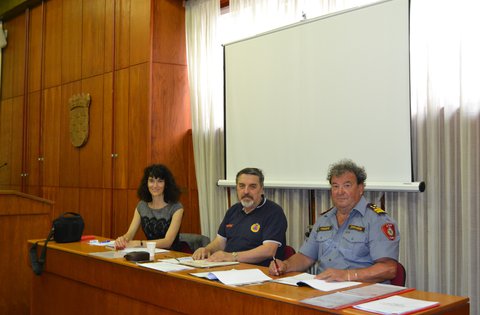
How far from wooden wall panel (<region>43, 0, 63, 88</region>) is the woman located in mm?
3767

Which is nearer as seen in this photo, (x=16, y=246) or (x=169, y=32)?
(x=16, y=246)

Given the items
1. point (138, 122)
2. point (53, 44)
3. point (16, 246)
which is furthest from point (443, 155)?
point (53, 44)

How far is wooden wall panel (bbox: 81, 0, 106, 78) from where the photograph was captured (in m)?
6.41

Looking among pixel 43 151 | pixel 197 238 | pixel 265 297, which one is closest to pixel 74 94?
pixel 43 151

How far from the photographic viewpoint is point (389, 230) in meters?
2.75

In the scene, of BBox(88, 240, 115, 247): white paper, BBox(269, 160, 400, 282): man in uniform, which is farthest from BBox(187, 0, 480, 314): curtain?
BBox(88, 240, 115, 247): white paper

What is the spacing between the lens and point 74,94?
22.6 feet

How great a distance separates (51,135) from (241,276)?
5629 mm

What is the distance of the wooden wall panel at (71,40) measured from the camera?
22.5 feet

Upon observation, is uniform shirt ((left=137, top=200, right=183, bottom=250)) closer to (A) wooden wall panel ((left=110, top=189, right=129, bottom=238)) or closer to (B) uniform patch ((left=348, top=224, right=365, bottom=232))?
(B) uniform patch ((left=348, top=224, right=365, bottom=232))

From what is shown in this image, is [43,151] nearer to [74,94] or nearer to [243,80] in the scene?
[74,94]

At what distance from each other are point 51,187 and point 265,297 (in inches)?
229

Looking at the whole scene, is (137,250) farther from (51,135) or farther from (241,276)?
(51,135)

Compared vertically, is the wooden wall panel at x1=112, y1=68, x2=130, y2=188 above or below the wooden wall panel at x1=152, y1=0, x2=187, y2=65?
below
